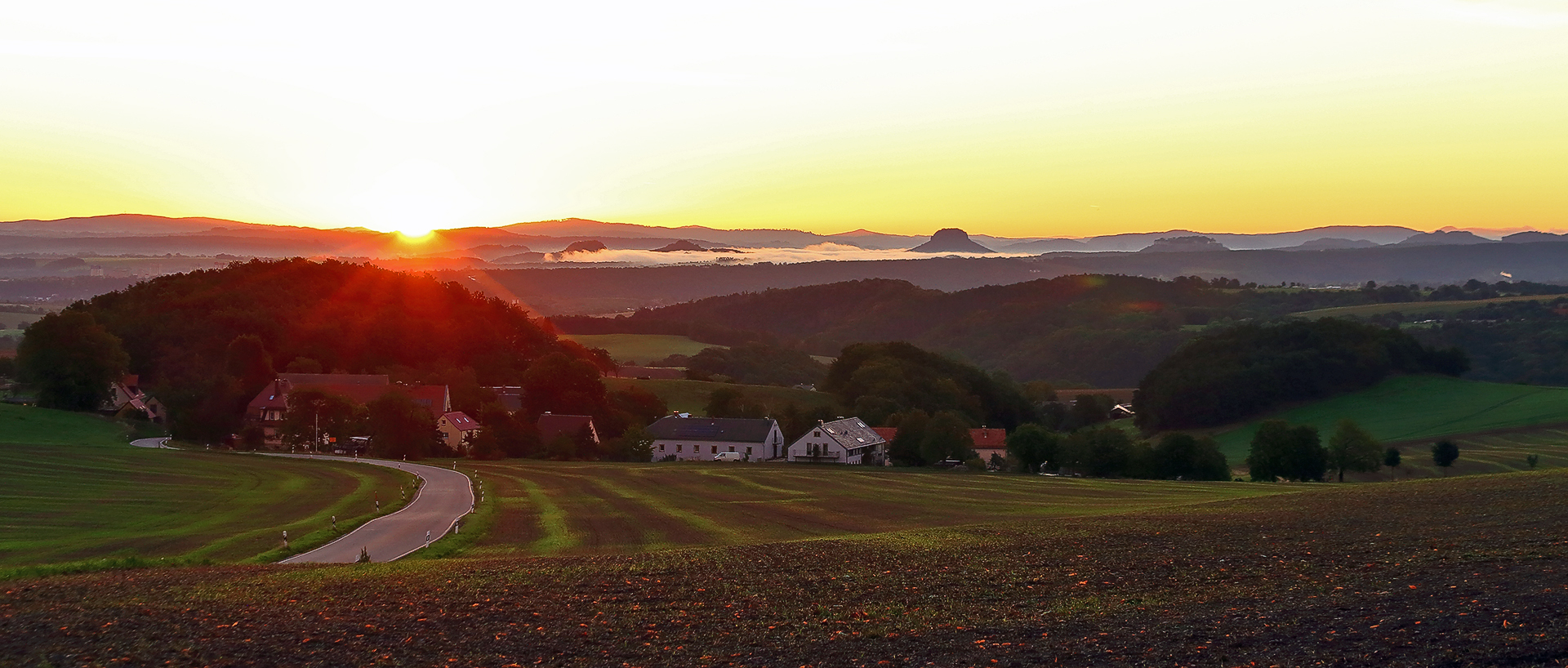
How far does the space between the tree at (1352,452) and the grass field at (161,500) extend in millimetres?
49475

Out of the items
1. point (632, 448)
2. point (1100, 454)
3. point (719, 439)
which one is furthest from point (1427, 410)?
point (632, 448)

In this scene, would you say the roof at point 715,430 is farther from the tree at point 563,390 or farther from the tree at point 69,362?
the tree at point 69,362

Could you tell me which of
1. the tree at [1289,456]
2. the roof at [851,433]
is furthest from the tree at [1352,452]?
the roof at [851,433]

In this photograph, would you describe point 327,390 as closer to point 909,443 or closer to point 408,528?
point 909,443

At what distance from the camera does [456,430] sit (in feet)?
242

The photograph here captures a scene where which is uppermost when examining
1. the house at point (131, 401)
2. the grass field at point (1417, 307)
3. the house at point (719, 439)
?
the grass field at point (1417, 307)

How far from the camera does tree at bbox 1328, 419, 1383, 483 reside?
6125 cm

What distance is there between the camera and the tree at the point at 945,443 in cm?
6700

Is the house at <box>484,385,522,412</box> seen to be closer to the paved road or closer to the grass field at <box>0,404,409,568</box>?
the grass field at <box>0,404,409,568</box>

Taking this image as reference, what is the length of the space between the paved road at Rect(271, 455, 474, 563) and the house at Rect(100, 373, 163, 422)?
4674 cm

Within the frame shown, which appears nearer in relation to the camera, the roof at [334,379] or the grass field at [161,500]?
the grass field at [161,500]

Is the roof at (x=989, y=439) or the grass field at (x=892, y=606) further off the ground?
the grass field at (x=892, y=606)

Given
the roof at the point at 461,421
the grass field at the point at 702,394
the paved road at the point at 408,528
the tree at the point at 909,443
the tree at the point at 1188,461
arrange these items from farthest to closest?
the grass field at the point at 702,394
the roof at the point at 461,421
the tree at the point at 909,443
the tree at the point at 1188,461
the paved road at the point at 408,528

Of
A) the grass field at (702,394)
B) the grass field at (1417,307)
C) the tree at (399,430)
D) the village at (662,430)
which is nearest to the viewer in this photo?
the tree at (399,430)
